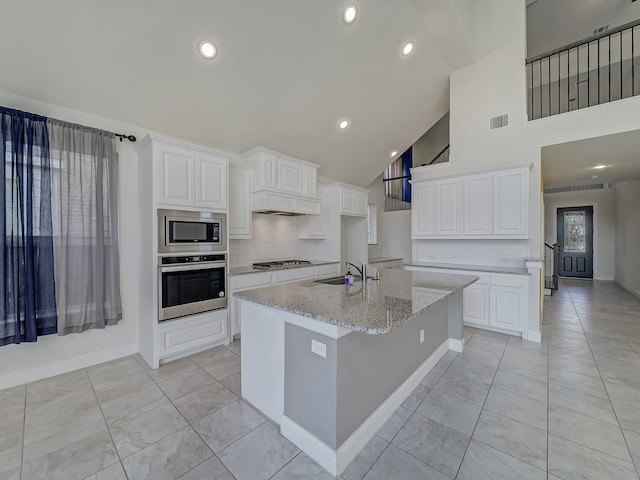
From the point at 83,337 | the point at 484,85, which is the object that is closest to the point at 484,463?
the point at 83,337

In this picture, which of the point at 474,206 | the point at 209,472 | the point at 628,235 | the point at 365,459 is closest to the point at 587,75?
the point at 628,235

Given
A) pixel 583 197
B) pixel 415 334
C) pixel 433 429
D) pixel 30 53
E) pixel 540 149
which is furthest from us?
pixel 583 197

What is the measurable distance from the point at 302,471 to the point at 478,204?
4.02 metres

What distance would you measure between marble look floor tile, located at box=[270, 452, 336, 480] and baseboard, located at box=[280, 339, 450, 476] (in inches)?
1.0

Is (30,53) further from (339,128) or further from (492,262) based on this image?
(492,262)

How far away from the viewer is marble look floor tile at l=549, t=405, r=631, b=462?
169 cm

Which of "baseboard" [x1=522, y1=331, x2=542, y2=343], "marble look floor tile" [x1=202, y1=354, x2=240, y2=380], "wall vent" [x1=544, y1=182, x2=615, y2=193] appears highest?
"wall vent" [x1=544, y1=182, x2=615, y2=193]

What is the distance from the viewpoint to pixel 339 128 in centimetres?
448

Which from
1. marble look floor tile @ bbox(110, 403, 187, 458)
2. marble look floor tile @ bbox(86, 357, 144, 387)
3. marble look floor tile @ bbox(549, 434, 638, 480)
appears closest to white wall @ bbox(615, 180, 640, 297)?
marble look floor tile @ bbox(549, 434, 638, 480)

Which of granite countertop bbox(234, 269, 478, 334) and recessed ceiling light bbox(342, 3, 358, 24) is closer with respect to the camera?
granite countertop bbox(234, 269, 478, 334)

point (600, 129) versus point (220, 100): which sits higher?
point (220, 100)

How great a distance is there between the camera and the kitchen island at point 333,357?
61.0 inches

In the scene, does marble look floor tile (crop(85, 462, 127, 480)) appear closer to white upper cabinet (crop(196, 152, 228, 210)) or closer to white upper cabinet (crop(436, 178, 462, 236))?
white upper cabinet (crop(196, 152, 228, 210))

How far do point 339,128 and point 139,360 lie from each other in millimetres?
4200
